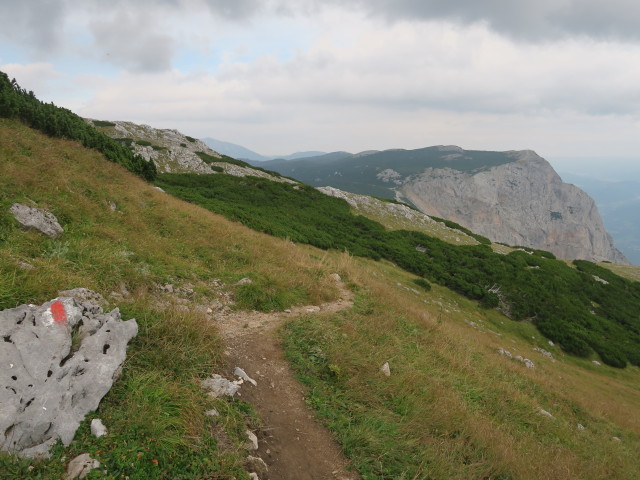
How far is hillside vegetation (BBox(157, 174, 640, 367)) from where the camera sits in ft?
78.8

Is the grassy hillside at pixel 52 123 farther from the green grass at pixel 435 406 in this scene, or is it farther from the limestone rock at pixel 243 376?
the limestone rock at pixel 243 376

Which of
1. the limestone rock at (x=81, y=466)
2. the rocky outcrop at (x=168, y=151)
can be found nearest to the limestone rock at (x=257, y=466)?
the limestone rock at (x=81, y=466)

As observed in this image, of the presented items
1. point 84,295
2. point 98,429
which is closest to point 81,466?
point 98,429

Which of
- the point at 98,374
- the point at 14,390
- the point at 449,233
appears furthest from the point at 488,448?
the point at 449,233

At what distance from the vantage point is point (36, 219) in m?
9.02

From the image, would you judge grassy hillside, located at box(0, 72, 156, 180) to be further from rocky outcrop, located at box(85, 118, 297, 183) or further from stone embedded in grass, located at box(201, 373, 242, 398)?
rocky outcrop, located at box(85, 118, 297, 183)

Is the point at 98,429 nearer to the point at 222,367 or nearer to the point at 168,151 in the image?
the point at 222,367

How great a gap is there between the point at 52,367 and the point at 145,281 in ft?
15.1

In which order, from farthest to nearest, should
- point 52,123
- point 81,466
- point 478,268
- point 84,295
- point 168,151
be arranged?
point 168,151 < point 478,268 < point 52,123 < point 84,295 < point 81,466

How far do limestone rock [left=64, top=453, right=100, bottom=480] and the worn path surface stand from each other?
2334 millimetres

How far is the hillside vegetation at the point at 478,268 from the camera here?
24016 mm

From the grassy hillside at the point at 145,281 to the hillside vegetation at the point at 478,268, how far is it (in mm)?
9221

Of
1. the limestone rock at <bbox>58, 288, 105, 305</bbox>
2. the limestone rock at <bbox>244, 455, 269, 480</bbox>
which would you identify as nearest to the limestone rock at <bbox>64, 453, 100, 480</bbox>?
the limestone rock at <bbox>244, 455, 269, 480</bbox>

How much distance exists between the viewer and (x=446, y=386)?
884 centimetres
